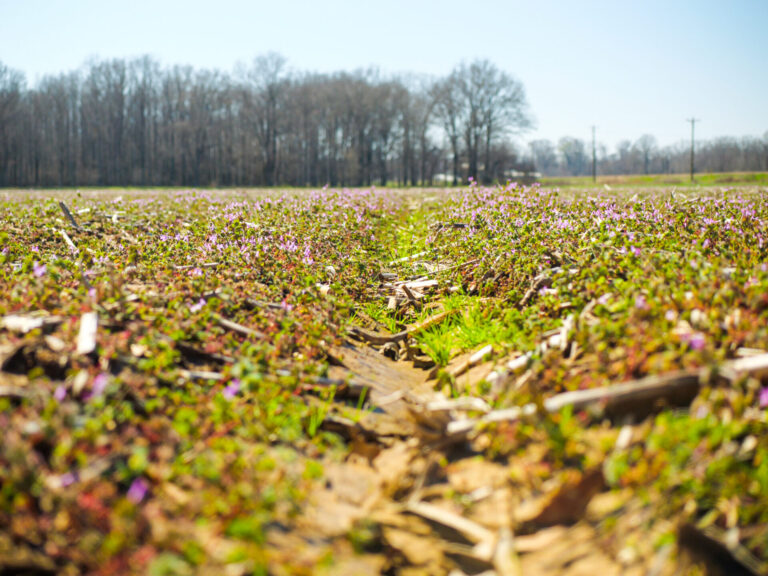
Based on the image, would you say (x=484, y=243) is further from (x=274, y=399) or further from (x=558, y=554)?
→ (x=558, y=554)

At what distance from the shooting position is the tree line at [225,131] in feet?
254

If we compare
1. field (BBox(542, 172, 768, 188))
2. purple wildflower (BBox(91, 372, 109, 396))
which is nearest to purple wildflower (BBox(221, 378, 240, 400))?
purple wildflower (BBox(91, 372, 109, 396))

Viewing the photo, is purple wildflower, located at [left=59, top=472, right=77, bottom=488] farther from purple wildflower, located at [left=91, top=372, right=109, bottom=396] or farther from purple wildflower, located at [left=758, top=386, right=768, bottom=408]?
purple wildflower, located at [left=758, top=386, right=768, bottom=408]

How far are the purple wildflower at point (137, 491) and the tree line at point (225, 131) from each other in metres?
76.0

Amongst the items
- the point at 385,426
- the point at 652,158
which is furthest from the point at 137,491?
the point at 652,158

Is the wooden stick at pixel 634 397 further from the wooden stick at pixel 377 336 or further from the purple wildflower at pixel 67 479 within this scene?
the wooden stick at pixel 377 336

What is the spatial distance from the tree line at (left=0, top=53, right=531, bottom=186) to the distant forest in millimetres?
160

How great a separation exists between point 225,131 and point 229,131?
751 mm

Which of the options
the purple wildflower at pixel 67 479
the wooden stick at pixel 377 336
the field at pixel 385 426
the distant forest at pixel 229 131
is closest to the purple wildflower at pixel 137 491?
the field at pixel 385 426

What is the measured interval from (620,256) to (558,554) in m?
3.68

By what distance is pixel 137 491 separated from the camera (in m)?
2.15

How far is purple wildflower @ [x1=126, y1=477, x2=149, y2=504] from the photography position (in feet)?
7.04

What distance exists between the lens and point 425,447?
3068mm

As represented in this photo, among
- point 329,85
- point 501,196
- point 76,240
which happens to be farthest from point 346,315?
point 329,85
